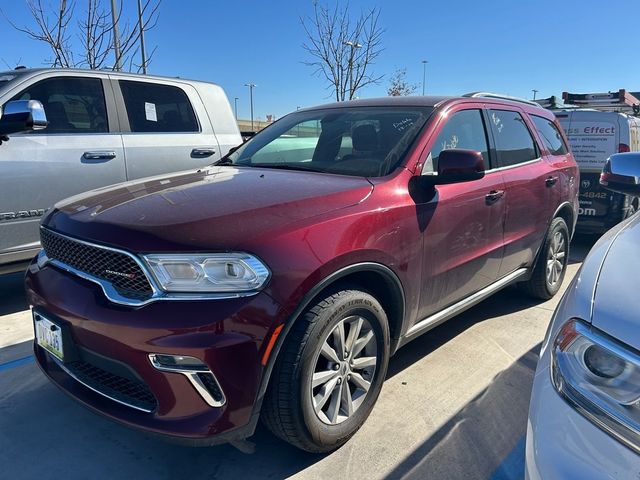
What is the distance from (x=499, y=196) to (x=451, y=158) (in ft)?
2.93

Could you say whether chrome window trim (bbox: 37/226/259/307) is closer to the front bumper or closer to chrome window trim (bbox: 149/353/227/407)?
chrome window trim (bbox: 149/353/227/407)

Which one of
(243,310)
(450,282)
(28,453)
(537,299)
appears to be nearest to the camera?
(243,310)

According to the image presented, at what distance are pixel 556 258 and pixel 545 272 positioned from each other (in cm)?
30

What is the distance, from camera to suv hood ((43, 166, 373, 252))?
2025 mm

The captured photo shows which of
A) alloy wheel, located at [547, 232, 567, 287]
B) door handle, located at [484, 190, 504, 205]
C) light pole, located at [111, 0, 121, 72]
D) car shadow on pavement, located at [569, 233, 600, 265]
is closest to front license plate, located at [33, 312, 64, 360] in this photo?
door handle, located at [484, 190, 504, 205]

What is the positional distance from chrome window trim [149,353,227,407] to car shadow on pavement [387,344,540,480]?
92 cm

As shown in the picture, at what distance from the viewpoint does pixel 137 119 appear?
487 centimetres

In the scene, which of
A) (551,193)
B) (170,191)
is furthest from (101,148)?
(551,193)

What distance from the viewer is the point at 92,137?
176 inches

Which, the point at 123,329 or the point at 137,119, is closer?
the point at 123,329

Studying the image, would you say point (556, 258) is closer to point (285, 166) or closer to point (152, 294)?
point (285, 166)

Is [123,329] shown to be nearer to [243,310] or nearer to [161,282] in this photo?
[161,282]

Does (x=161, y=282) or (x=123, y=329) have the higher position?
(x=161, y=282)

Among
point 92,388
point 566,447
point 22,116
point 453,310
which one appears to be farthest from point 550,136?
point 22,116
